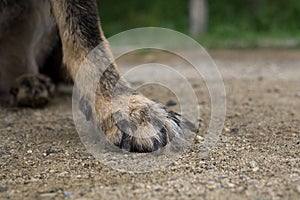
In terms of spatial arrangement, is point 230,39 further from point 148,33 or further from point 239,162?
point 239,162

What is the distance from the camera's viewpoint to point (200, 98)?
5961mm

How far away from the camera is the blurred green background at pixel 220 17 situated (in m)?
16.1

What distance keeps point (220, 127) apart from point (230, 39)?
10.8m

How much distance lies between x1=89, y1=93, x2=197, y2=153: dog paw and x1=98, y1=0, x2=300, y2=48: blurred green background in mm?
10926

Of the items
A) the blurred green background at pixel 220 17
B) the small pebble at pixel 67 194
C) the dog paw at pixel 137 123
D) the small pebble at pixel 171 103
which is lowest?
the small pebble at pixel 67 194

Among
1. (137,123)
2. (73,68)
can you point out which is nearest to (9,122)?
(73,68)

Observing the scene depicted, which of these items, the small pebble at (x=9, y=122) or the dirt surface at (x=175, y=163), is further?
the small pebble at (x=9, y=122)

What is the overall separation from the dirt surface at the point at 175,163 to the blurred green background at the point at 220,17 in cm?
997

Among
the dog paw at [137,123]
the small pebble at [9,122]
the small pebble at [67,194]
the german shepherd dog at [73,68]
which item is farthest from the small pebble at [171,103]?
the small pebble at [67,194]

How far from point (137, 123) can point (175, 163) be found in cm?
50

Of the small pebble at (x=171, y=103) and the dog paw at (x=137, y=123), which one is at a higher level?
the small pebble at (x=171, y=103)

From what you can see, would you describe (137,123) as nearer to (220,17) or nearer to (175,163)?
(175,163)

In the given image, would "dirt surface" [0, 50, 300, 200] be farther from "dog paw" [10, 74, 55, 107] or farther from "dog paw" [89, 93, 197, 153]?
"dog paw" [89, 93, 197, 153]

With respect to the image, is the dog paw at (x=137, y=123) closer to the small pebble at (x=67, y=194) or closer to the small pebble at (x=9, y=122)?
the small pebble at (x=67, y=194)
